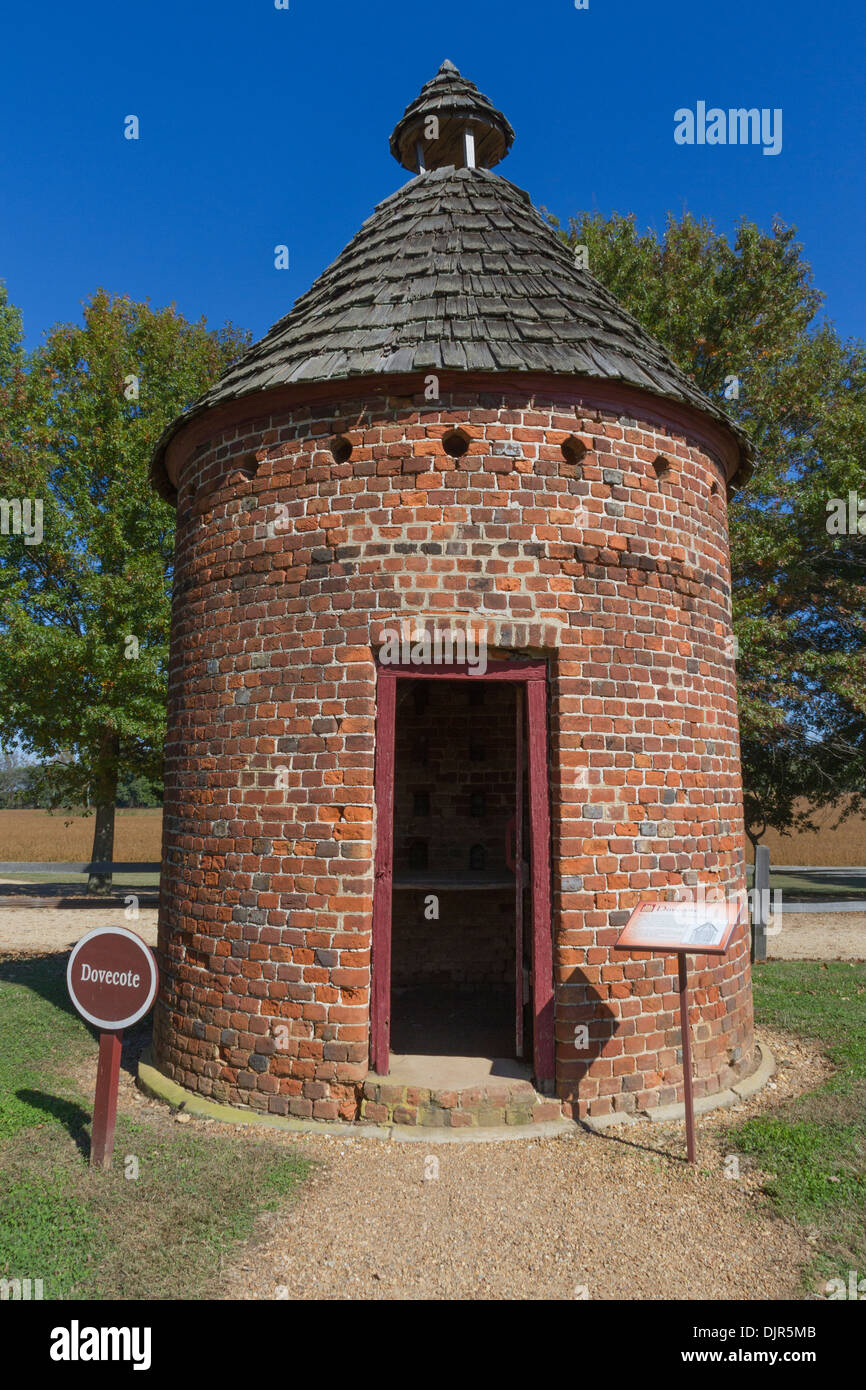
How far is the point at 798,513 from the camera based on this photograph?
15.8 m

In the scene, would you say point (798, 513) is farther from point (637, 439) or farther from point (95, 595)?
point (95, 595)

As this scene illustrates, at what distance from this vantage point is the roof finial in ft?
26.4

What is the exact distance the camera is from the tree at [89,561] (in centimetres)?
1569

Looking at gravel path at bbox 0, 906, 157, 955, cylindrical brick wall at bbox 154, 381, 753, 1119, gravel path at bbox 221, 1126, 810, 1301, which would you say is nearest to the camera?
gravel path at bbox 221, 1126, 810, 1301

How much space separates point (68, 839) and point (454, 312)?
3249cm

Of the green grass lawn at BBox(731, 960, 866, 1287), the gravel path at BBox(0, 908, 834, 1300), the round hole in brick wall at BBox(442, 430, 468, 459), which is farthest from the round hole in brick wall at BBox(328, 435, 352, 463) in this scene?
the green grass lawn at BBox(731, 960, 866, 1287)

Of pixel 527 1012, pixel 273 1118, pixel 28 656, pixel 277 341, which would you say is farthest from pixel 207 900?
pixel 28 656

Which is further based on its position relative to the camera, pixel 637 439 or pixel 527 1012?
pixel 527 1012

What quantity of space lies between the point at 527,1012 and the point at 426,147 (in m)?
8.26

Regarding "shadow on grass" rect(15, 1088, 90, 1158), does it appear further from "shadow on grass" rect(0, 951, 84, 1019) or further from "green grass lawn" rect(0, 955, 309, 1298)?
"shadow on grass" rect(0, 951, 84, 1019)

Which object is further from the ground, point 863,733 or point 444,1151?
point 863,733

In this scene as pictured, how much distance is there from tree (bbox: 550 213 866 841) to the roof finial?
7.35 m

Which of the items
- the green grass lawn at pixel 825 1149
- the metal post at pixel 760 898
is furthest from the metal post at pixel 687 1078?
the metal post at pixel 760 898
